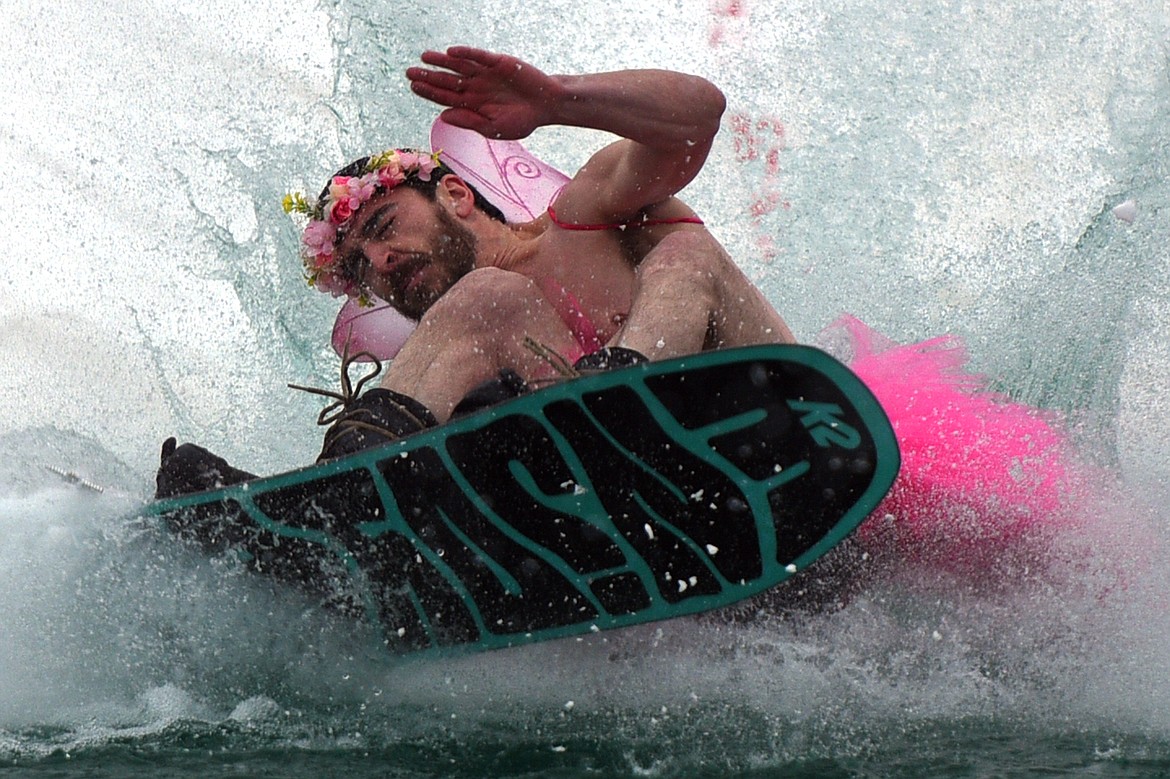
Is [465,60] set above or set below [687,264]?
above

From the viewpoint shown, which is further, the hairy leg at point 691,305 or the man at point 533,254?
the hairy leg at point 691,305

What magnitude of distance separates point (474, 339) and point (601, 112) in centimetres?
50

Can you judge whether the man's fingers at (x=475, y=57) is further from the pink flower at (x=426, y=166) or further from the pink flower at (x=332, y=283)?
the pink flower at (x=332, y=283)

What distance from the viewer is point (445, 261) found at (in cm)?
255

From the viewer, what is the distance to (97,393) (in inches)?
142

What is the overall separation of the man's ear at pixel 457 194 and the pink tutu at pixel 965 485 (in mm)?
915

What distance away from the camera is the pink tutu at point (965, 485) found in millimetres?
2029

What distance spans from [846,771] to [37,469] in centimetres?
164

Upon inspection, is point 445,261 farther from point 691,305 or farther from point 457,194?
point 691,305

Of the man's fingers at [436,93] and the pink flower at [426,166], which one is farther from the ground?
the pink flower at [426,166]

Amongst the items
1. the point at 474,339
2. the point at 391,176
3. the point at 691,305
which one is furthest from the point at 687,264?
the point at 391,176

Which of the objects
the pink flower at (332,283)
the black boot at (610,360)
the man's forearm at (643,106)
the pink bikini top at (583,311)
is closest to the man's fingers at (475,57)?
the man's forearm at (643,106)

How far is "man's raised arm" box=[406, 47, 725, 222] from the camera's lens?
178 centimetres

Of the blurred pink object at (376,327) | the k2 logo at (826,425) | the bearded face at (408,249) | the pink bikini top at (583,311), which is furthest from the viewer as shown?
the blurred pink object at (376,327)
